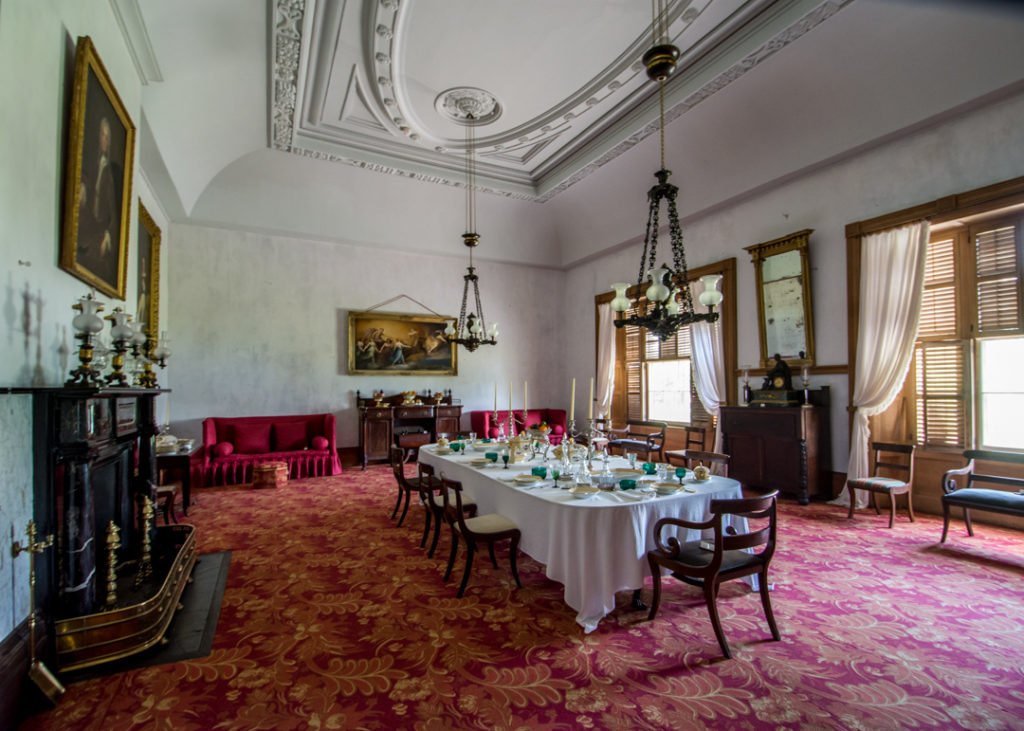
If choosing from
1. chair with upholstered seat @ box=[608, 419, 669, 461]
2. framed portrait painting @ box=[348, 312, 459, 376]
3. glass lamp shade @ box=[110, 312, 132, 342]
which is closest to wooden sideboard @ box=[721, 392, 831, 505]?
chair with upholstered seat @ box=[608, 419, 669, 461]

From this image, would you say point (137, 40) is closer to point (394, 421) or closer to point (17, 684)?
point (17, 684)

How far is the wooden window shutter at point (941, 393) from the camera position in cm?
527

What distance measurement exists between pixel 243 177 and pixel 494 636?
819cm

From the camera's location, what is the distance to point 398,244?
9.55 metres

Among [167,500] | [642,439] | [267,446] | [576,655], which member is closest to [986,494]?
[576,655]

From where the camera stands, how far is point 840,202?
6.04 m

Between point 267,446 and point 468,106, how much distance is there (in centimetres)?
618

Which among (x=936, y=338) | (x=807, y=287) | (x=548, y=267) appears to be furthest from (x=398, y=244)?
(x=936, y=338)

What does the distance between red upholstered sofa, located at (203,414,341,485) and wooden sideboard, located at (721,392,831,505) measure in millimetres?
6221

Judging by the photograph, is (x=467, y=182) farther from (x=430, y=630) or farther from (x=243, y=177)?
(x=430, y=630)

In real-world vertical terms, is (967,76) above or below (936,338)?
above

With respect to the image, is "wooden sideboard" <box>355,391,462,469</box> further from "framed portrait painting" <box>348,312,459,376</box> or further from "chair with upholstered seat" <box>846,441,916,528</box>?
"chair with upholstered seat" <box>846,441,916,528</box>

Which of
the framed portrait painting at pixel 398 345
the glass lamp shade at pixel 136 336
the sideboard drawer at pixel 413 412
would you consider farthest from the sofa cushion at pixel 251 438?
the glass lamp shade at pixel 136 336

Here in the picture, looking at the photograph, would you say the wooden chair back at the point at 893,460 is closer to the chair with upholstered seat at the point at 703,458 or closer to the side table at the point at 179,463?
the chair with upholstered seat at the point at 703,458
